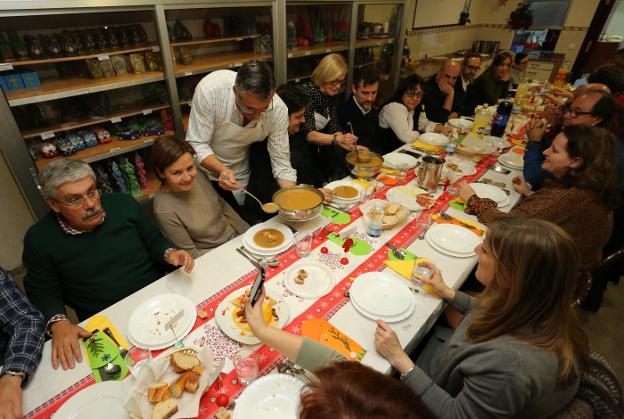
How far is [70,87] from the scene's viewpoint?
2607 mm

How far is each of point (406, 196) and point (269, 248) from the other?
106cm

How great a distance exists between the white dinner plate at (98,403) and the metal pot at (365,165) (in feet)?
6.35

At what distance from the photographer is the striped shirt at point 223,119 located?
7.26 ft

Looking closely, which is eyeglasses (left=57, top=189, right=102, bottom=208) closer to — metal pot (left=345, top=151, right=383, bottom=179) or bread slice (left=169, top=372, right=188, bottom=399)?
bread slice (left=169, top=372, right=188, bottom=399)

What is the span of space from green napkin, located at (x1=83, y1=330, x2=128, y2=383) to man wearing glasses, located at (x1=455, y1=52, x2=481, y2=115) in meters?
4.56

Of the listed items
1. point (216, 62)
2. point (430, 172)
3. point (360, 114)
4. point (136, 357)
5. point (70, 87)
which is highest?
point (216, 62)

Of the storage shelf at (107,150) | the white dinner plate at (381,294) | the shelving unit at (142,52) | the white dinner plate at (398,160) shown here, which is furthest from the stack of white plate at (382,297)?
the storage shelf at (107,150)

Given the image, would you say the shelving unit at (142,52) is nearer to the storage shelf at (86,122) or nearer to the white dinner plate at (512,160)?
the storage shelf at (86,122)

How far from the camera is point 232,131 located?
2.36 meters

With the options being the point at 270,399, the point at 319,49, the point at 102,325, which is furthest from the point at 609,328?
the point at 319,49

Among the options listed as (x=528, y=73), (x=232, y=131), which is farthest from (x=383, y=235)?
(x=528, y=73)

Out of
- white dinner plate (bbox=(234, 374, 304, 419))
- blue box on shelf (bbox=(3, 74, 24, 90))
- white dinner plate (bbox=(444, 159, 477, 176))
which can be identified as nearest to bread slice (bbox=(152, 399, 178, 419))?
white dinner plate (bbox=(234, 374, 304, 419))

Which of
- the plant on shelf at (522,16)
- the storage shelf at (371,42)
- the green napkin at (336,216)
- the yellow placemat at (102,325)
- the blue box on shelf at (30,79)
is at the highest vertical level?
the plant on shelf at (522,16)

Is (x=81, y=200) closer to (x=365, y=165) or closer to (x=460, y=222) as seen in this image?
(x=365, y=165)
